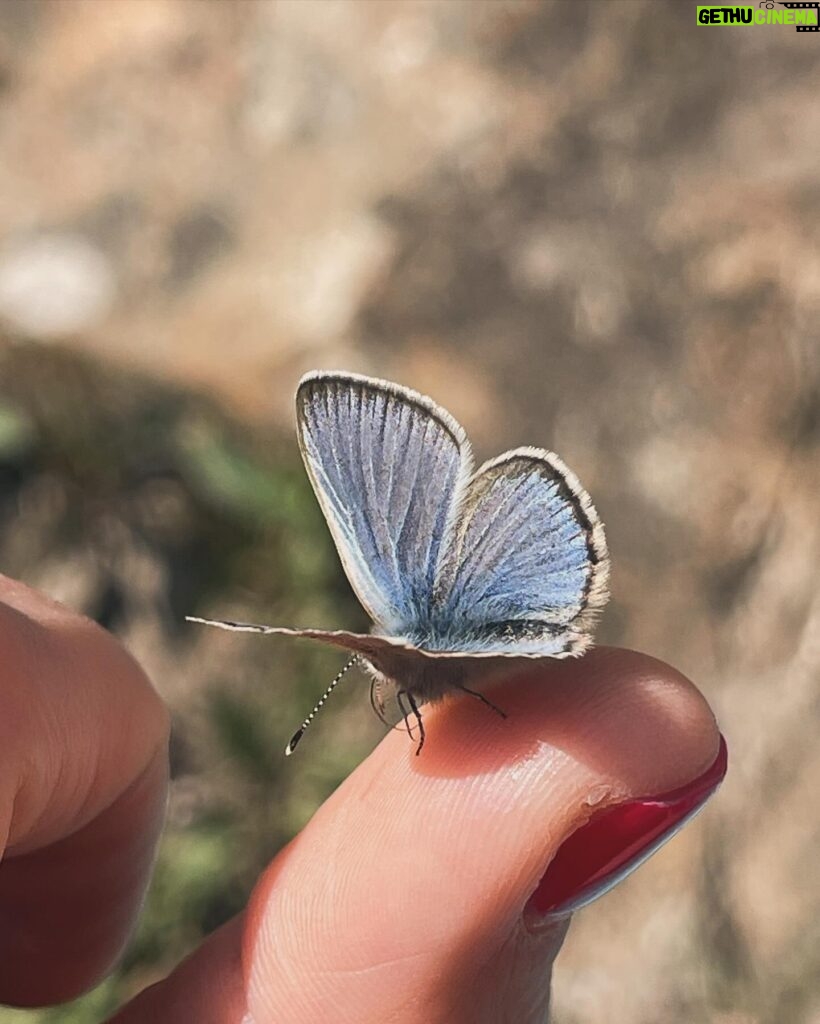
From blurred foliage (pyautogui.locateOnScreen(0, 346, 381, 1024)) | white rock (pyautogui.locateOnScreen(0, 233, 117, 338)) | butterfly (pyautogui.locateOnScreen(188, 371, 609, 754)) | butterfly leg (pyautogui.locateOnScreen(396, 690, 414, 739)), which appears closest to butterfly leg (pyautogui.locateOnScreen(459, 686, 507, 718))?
butterfly (pyautogui.locateOnScreen(188, 371, 609, 754))

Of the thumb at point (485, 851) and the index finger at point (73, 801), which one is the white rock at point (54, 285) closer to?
the index finger at point (73, 801)

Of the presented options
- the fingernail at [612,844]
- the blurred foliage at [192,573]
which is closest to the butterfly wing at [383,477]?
the fingernail at [612,844]

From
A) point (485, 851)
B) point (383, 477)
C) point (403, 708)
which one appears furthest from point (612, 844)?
point (383, 477)

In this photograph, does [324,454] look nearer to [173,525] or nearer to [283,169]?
[173,525]

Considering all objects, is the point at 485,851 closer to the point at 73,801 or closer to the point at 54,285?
the point at 73,801

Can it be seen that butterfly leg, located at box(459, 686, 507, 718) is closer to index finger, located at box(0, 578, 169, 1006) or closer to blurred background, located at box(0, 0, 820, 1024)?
index finger, located at box(0, 578, 169, 1006)
